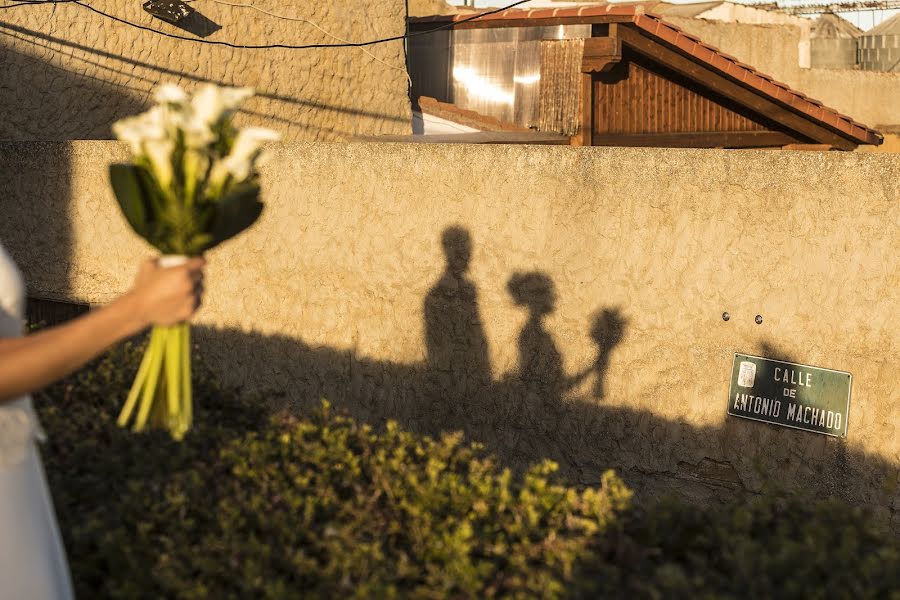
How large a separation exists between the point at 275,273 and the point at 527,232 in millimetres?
2103

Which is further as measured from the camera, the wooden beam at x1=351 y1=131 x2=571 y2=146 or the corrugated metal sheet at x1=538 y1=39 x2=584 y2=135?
the corrugated metal sheet at x1=538 y1=39 x2=584 y2=135

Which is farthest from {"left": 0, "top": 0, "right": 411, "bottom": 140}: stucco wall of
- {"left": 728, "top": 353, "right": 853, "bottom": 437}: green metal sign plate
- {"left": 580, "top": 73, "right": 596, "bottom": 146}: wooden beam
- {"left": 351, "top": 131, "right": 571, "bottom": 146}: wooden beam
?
{"left": 728, "top": 353, "right": 853, "bottom": 437}: green metal sign plate

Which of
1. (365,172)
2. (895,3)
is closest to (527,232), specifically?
(365,172)

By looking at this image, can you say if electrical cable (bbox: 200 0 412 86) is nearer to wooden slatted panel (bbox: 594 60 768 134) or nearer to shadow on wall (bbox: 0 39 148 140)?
shadow on wall (bbox: 0 39 148 140)

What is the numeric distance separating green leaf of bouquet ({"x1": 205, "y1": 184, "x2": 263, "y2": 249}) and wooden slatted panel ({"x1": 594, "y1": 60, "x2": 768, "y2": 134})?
36.5ft

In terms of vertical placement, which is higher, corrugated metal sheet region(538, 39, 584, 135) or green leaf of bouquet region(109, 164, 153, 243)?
corrugated metal sheet region(538, 39, 584, 135)

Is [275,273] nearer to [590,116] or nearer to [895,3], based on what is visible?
[590,116]

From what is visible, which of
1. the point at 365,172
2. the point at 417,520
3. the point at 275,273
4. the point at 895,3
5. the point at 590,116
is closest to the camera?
the point at 417,520

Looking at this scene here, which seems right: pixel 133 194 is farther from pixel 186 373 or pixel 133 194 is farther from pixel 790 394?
pixel 790 394

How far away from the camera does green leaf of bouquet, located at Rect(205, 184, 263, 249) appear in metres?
2.74

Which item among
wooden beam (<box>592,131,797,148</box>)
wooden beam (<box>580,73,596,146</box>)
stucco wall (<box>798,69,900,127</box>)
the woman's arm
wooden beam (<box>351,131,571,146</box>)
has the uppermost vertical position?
stucco wall (<box>798,69,900,127</box>)

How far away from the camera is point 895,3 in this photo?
1348 inches

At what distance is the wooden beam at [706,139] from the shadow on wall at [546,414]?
7009 millimetres

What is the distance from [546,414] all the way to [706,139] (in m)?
7.88
